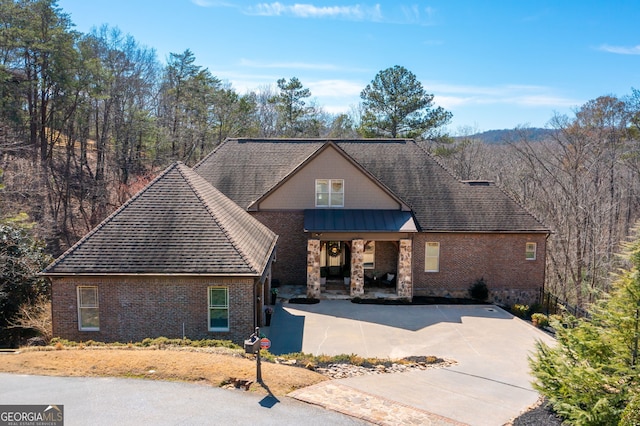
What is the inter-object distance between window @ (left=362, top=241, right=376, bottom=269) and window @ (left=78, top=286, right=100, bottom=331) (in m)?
13.1

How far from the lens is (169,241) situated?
50.1 feet

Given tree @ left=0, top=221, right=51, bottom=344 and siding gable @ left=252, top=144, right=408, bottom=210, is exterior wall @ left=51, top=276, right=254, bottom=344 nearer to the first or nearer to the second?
tree @ left=0, top=221, right=51, bottom=344

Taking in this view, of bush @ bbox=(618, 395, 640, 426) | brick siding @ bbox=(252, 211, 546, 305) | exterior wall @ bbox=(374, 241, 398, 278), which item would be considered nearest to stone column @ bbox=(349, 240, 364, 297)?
exterior wall @ bbox=(374, 241, 398, 278)

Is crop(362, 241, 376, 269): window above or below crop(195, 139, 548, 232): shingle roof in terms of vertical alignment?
below

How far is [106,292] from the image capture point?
14297 mm

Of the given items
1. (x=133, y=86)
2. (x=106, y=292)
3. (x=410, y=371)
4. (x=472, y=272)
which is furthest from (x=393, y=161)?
(x=133, y=86)

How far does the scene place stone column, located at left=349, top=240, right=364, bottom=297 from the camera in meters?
21.5

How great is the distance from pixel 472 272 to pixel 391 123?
2329 centimetres

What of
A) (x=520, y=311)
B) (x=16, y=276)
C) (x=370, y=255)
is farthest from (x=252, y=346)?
(x=520, y=311)

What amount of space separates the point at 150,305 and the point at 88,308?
2.01 meters

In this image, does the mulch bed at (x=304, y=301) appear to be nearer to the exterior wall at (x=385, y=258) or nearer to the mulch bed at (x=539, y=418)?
the exterior wall at (x=385, y=258)

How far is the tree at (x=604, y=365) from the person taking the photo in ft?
26.7

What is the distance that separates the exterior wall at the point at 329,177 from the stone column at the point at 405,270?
2.26m

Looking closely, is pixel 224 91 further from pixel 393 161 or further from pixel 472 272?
pixel 472 272
